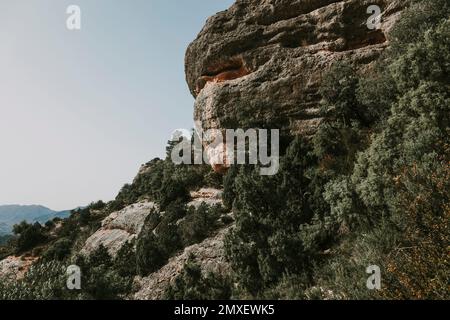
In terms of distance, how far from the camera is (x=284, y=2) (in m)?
18.5

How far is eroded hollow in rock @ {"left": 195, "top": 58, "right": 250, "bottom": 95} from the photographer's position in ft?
63.3

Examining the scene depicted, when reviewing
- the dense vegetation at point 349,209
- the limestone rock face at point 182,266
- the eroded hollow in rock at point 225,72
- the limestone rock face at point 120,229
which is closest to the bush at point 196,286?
the dense vegetation at point 349,209

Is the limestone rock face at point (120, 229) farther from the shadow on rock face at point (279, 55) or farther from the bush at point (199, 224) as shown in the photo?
the shadow on rock face at point (279, 55)

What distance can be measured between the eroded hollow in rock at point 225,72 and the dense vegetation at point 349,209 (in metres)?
5.69

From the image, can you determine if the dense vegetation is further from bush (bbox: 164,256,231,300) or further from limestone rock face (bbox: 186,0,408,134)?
limestone rock face (bbox: 186,0,408,134)

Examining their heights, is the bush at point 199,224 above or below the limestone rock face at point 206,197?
below

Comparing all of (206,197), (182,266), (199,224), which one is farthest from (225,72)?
(182,266)

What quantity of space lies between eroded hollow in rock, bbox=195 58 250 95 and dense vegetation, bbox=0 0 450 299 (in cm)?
569

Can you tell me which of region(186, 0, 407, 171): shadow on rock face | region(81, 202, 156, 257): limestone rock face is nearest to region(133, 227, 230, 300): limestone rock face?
region(186, 0, 407, 171): shadow on rock face

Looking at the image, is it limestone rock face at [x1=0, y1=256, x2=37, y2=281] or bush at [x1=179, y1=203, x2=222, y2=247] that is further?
limestone rock face at [x1=0, y1=256, x2=37, y2=281]

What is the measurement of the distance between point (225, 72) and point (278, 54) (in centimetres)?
372

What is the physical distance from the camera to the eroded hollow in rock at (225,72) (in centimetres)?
1928

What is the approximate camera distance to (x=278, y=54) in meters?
17.9

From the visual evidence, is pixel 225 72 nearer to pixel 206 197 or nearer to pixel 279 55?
pixel 279 55
